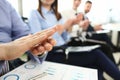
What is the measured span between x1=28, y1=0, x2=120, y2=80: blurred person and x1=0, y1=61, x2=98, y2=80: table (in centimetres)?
37

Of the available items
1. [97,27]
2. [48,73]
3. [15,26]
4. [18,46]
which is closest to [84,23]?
[97,27]

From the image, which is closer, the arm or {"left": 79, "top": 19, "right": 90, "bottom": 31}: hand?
the arm

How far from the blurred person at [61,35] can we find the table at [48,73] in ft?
1.22

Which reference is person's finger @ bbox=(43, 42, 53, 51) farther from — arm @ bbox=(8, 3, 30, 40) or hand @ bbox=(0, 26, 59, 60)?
arm @ bbox=(8, 3, 30, 40)

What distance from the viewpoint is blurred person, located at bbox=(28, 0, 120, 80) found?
1060 millimetres

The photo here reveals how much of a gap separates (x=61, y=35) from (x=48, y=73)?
543 mm

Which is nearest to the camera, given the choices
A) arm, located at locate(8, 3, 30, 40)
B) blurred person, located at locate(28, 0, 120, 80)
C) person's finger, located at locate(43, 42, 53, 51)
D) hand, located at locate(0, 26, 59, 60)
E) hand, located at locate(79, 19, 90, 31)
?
hand, located at locate(0, 26, 59, 60)

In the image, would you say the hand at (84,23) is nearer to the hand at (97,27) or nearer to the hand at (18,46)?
the hand at (97,27)

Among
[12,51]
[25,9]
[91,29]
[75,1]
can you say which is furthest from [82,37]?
[12,51]

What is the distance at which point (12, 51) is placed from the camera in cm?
55

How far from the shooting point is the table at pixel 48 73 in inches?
25.3

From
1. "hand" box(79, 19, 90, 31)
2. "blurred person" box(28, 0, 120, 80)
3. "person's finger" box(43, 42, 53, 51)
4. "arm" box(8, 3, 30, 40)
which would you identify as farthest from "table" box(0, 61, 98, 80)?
"hand" box(79, 19, 90, 31)

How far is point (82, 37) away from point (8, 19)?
0.67 meters

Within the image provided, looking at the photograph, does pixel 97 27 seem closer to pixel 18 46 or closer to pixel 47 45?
pixel 47 45
